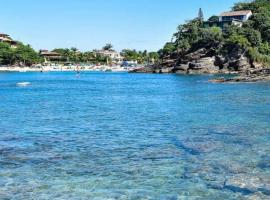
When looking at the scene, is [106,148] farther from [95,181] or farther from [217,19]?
[217,19]

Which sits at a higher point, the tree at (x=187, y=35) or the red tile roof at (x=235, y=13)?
the red tile roof at (x=235, y=13)

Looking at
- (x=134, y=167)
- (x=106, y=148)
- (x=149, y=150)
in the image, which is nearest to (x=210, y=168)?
(x=134, y=167)

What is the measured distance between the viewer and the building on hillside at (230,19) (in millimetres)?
159750

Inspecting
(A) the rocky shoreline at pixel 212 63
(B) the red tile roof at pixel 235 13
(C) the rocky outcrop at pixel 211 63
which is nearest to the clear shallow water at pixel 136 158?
(A) the rocky shoreline at pixel 212 63

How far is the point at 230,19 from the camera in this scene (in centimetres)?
16488

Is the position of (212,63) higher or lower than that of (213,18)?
lower

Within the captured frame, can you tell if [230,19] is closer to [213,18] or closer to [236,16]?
[236,16]

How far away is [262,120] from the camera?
103 ft

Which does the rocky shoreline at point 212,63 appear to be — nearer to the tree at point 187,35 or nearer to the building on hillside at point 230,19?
the tree at point 187,35

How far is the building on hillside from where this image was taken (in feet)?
524

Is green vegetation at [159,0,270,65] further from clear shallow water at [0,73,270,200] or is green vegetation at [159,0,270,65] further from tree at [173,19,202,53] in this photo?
clear shallow water at [0,73,270,200]

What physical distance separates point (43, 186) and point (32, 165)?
3294mm

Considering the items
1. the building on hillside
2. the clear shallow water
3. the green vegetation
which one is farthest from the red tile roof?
the clear shallow water

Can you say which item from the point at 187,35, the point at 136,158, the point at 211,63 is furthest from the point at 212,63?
the point at 136,158
